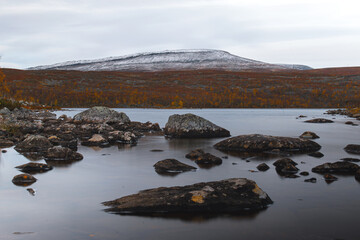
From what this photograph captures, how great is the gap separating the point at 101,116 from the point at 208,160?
17.8 metres

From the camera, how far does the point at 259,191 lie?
7508 millimetres

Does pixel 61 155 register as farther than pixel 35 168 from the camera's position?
Yes

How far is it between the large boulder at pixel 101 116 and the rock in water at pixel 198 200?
2105 cm

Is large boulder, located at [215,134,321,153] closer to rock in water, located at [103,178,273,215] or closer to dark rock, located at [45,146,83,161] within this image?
dark rock, located at [45,146,83,161]

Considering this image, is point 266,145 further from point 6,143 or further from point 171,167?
point 6,143

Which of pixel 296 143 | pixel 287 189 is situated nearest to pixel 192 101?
pixel 296 143

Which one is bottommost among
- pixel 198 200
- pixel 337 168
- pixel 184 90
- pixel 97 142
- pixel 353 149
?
pixel 353 149

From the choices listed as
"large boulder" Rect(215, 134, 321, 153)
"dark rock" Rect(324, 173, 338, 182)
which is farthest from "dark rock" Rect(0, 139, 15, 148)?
"dark rock" Rect(324, 173, 338, 182)

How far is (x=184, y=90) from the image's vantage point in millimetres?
122812

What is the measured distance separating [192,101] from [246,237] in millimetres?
101330

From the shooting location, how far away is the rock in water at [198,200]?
22.5 feet

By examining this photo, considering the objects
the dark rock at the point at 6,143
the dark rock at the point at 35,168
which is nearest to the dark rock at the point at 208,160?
the dark rock at the point at 35,168

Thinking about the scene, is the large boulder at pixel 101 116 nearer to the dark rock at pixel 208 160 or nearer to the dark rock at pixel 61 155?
the dark rock at pixel 61 155

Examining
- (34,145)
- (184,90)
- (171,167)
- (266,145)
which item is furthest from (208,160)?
(184,90)
